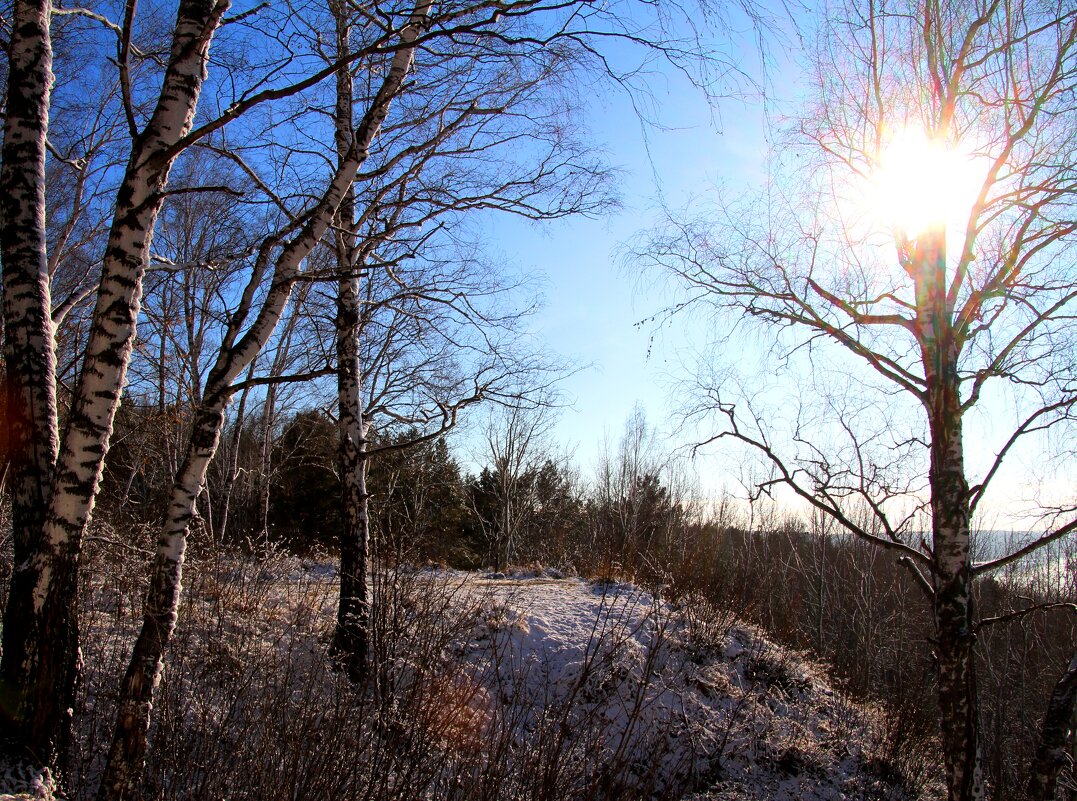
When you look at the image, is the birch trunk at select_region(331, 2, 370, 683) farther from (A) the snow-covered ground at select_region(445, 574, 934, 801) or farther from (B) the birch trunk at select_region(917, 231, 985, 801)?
(B) the birch trunk at select_region(917, 231, 985, 801)

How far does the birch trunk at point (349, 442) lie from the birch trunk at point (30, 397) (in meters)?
2.42

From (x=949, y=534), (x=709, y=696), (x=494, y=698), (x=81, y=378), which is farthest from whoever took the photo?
(x=709, y=696)

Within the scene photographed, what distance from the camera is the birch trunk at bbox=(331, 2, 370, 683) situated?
550 centimetres

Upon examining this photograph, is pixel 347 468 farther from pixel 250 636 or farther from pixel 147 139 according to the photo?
pixel 147 139

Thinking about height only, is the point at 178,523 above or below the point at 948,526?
below

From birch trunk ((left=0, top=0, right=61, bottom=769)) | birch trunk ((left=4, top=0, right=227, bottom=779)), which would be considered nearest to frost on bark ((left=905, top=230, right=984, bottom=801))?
birch trunk ((left=4, top=0, right=227, bottom=779))

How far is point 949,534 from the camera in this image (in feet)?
16.7

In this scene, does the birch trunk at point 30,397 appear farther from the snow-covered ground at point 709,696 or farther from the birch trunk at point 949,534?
the birch trunk at point 949,534

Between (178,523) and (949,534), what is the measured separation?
18.4 ft

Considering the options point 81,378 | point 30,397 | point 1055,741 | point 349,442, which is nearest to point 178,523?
point 81,378

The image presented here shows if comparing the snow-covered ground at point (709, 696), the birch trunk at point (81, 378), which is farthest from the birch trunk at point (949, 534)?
the birch trunk at point (81, 378)

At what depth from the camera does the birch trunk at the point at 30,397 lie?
2730 mm

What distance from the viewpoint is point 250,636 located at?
220 inches

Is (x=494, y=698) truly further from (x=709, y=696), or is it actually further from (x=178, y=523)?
(x=178, y=523)
